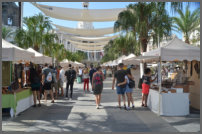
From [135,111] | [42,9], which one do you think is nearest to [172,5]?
[135,111]

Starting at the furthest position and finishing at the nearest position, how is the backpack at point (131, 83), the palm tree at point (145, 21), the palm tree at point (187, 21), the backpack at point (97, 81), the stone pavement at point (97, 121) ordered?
the palm tree at point (187, 21)
the palm tree at point (145, 21)
the backpack at point (97, 81)
the backpack at point (131, 83)
the stone pavement at point (97, 121)

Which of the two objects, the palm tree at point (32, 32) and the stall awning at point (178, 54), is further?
the palm tree at point (32, 32)

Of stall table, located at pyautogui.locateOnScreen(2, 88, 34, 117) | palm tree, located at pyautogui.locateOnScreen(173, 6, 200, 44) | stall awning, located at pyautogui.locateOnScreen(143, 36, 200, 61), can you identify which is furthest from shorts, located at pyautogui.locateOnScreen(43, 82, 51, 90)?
palm tree, located at pyautogui.locateOnScreen(173, 6, 200, 44)

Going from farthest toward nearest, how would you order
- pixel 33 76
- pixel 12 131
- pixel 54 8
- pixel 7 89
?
pixel 54 8
pixel 33 76
pixel 7 89
pixel 12 131

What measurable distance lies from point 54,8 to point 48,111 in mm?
22674

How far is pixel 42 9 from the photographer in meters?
26.8

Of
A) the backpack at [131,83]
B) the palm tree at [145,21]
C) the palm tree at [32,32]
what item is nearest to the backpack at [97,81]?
the backpack at [131,83]

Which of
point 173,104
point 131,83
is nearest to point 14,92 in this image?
point 131,83

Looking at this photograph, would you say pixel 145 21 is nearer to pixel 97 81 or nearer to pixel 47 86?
pixel 97 81

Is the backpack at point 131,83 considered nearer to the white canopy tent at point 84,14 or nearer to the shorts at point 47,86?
the shorts at point 47,86

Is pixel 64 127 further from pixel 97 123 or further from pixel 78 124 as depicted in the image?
pixel 97 123

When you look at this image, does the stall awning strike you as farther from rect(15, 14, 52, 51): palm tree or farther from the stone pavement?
rect(15, 14, 52, 51): palm tree

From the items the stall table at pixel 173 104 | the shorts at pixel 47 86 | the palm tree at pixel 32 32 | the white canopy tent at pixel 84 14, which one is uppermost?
the white canopy tent at pixel 84 14

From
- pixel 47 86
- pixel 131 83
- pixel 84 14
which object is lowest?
pixel 47 86
